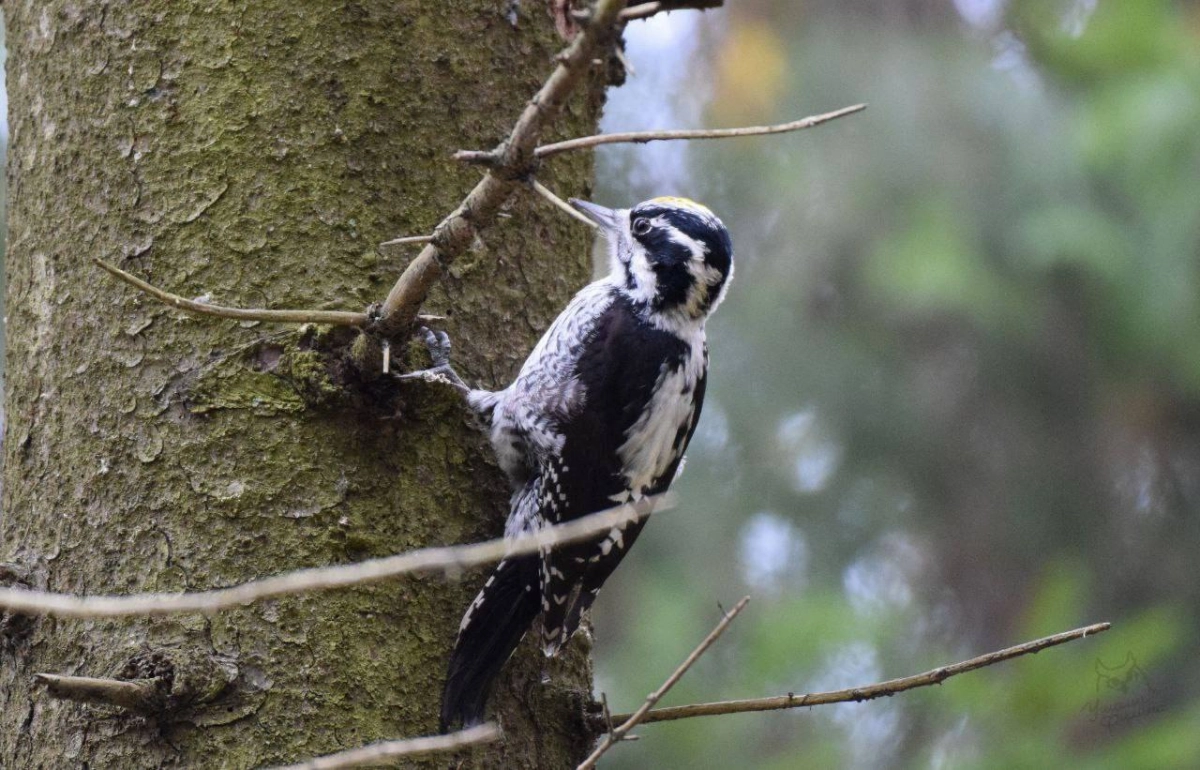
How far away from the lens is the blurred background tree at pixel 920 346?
213 inches

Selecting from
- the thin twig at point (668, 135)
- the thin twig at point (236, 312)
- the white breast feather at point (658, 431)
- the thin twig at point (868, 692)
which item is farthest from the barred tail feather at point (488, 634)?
the thin twig at point (668, 135)

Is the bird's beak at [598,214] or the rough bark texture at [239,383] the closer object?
the rough bark texture at [239,383]

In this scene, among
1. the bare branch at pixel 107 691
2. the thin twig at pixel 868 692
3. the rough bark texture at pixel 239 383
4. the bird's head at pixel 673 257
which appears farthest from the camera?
the bird's head at pixel 673 257

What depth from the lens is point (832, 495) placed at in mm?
6402

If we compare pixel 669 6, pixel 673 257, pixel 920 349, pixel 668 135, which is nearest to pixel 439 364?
pixel 668 135

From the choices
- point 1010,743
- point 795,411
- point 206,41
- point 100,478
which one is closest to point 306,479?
point 100,478

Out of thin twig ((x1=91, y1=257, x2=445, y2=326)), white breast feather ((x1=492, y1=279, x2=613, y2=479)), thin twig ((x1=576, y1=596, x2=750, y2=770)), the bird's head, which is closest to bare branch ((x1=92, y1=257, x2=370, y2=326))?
thin twig ((x1=91, y1=257, x2=445, y2=326))

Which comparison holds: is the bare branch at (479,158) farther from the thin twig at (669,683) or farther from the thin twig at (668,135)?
the thin twig at (669,683)

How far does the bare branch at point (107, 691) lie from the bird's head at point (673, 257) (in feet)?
5.47

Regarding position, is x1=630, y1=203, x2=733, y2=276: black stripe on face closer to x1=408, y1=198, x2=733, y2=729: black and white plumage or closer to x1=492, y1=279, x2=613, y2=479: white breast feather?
x1=408, y1=198, x2=733, y2=729: black and white plumage

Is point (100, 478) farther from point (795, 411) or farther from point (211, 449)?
point (795, 411)

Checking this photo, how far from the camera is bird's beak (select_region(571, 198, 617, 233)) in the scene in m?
2.94

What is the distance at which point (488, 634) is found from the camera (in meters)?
2.34

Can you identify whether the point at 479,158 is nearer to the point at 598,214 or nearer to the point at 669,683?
the point at 669,683
